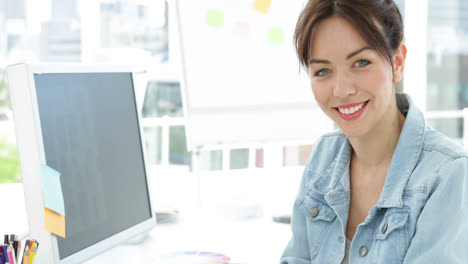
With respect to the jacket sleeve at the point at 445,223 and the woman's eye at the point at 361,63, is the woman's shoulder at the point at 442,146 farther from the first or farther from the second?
the woman's eye at the point at 361,63

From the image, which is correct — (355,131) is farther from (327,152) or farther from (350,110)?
(327,152)

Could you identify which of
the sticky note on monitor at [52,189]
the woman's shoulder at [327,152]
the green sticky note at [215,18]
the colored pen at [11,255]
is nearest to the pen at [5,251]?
the colored pen at [11,255]

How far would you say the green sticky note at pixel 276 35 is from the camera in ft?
7.55

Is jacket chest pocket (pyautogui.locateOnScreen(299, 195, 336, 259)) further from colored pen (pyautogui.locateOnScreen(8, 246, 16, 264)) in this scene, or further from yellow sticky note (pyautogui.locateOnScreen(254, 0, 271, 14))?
yellow sticky note (pyautogui.locateOnScreen(254, 0, 271, 14))

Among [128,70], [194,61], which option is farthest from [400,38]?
[194,61]

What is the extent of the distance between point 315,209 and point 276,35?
46.4 inches

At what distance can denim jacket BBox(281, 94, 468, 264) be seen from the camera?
0.99 meters

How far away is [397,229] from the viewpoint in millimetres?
1070

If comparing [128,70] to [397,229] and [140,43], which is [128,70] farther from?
[140,43]

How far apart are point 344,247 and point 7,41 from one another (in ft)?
12.8

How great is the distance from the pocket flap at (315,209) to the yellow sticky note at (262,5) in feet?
3.90

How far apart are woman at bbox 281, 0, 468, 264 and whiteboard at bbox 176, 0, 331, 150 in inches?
37.2

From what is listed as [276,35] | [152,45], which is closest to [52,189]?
[276,35]

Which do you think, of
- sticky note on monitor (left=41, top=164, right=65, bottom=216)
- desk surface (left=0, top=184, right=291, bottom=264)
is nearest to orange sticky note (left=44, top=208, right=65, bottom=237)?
sticky note on monitor (left=41, top=164, right=65, bottom=216)
